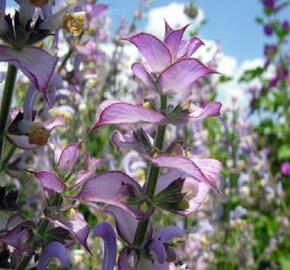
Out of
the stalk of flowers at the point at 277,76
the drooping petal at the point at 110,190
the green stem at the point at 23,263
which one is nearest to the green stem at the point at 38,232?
the green stem at the point at 23,263

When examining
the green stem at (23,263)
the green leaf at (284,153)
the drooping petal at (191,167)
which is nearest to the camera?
the drooping petal at (191,167)

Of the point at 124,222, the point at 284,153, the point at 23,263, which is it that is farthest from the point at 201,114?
the point at 284,153

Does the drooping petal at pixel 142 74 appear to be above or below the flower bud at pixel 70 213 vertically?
above

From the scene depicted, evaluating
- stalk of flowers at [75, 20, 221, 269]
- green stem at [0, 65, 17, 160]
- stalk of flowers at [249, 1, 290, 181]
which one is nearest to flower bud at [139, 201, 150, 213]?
stalk of flowers at [75, 20, 221, 269]

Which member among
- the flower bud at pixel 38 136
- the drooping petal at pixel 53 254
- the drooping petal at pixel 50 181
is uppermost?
the flower bud at pixel 38 136

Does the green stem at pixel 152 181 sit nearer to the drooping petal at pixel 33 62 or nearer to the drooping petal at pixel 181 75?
the drooping petal at pixel 181 75

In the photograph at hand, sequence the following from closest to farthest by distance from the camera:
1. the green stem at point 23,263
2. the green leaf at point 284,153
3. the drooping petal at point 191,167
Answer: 1. the drooping petal at point 191,167
2. the green stem at point 23,263
3. the green leaf at point 284,153

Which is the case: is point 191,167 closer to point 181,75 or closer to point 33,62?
point 181,75
